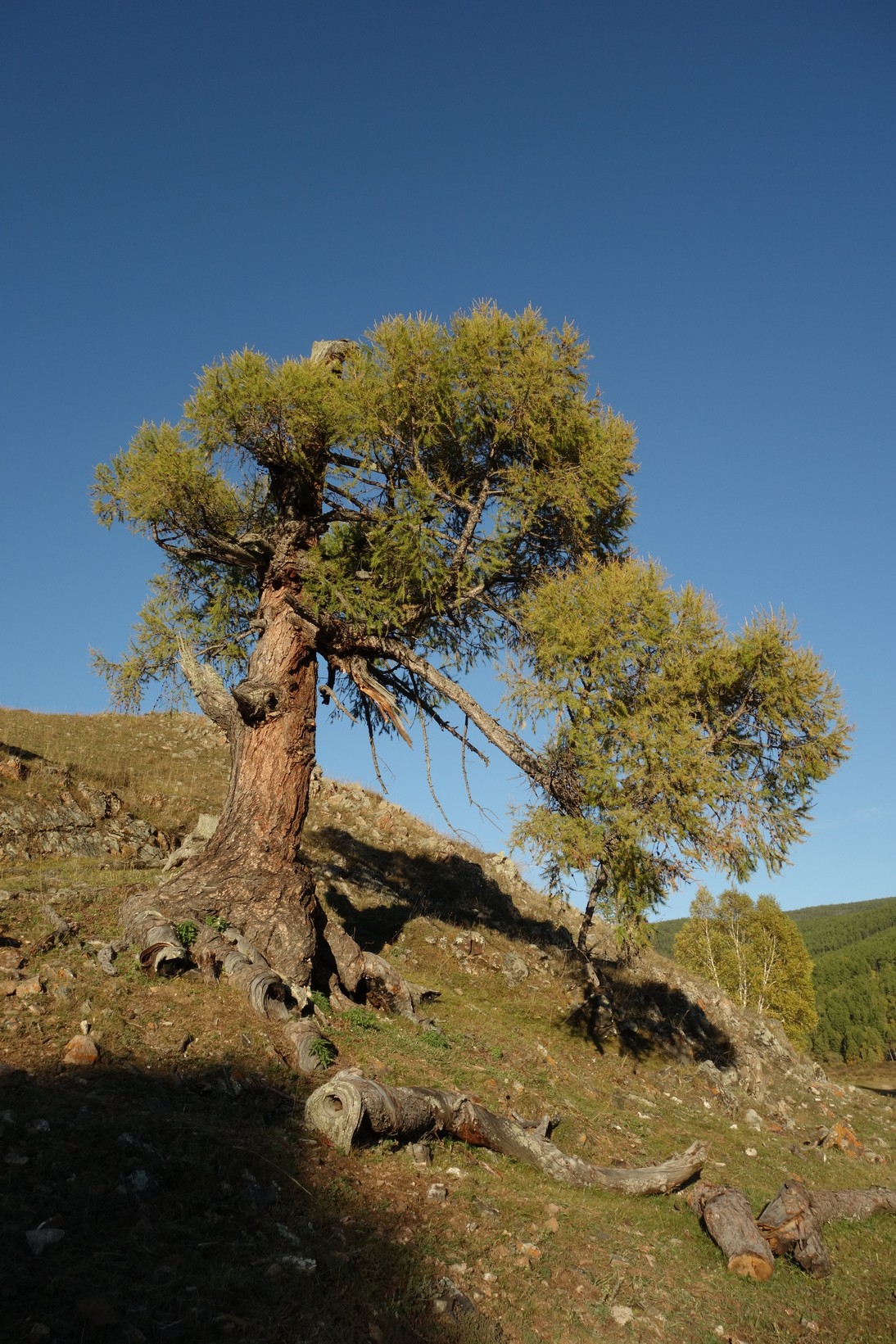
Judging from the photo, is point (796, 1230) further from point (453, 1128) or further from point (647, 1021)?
point (647, 1021)

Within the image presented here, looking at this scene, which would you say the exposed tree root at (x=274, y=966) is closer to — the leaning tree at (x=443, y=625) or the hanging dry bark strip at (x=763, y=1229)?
the leaning tree at (x=443, y=625)

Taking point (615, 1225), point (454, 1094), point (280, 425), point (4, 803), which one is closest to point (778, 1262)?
point (615, 1225)

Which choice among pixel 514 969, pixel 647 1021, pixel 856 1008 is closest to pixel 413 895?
pixel 514 969

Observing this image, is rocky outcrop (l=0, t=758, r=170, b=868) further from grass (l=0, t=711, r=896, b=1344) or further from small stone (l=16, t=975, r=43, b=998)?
small stone (l=16, t=975, r=43, b=998)

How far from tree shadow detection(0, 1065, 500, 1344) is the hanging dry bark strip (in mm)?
3177

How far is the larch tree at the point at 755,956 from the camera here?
167ft

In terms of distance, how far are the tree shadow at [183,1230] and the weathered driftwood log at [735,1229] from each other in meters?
3.13

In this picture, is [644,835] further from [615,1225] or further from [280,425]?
[280,425]

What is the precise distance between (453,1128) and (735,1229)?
2681mm

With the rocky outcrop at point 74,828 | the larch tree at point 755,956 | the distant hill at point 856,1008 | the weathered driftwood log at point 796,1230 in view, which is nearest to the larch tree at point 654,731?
the weathered driftwood log at point 796,1230

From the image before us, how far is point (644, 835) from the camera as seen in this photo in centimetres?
1128

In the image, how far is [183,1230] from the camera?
4.61 m

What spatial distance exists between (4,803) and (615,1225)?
1377 cm

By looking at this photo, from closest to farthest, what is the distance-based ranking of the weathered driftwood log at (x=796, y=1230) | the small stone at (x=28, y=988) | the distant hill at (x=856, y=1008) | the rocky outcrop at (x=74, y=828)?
1. the weathered driftwood log at (x=796, y=1230)
2. the small stone at (x=28, y=988)
3. the rocky outcrop at (x=74, y=828)
4. the distant hill at (x=856, y=1008)
